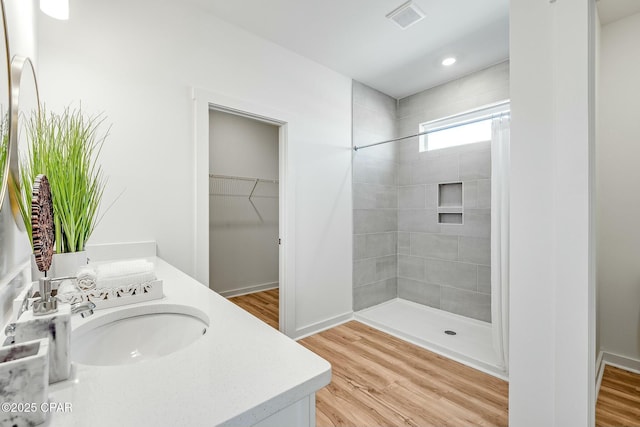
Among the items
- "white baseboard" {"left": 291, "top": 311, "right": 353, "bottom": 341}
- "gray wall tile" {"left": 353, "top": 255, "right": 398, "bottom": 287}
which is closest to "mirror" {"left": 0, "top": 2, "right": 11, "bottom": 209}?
"white baseboard" {"left": 291, "top": 311, "right": 353, "bottom": 341}

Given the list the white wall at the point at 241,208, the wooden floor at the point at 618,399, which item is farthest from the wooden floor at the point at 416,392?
the white wall at the point at 241,208

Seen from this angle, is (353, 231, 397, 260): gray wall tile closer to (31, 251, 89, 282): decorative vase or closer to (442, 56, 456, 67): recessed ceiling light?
(442, 56, 456, 67): recessed ceiling light

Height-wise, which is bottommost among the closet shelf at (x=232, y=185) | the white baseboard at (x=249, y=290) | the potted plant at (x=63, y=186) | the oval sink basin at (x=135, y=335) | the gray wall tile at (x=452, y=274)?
the white baseboard at (x=249, y=290)

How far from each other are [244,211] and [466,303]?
9.85ft

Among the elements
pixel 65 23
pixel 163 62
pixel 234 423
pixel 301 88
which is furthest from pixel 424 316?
pixel 65 23

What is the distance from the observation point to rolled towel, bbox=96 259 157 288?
36.0 inches

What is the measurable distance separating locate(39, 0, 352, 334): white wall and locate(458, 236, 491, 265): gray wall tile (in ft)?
5.32

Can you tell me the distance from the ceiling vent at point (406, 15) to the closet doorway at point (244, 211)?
1996mm

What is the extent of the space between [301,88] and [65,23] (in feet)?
5.44

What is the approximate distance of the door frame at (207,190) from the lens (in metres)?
1.98

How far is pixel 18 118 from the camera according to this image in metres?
0.92

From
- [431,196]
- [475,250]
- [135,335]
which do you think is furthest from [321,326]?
[135,335]

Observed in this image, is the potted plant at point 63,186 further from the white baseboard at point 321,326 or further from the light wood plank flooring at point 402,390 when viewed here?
the white baseboard at point 321,326

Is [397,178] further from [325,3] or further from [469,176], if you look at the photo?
[325,3]
